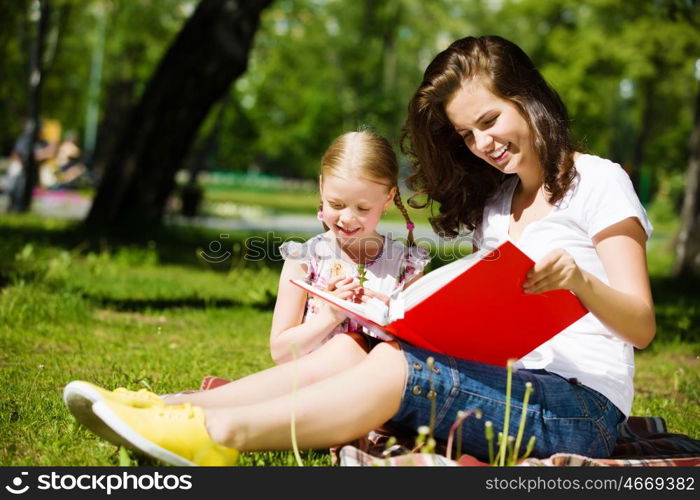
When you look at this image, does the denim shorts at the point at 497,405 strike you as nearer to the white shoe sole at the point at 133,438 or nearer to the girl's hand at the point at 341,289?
the girl's hand at the point at 341,289

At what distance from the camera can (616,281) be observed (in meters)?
2.52

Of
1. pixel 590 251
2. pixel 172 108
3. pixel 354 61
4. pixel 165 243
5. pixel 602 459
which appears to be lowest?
pixel 165 243

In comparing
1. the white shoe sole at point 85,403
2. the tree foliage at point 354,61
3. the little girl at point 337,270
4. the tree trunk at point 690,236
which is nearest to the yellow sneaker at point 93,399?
the white shoe sole at point 85,403

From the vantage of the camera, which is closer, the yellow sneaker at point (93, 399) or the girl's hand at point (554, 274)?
the girl's hand at point (554, 274)

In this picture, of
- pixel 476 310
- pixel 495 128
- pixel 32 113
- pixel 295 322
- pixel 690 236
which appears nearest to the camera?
pixel 476 310

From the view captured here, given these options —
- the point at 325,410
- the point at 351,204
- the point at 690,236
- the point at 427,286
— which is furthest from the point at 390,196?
the point at 690,236

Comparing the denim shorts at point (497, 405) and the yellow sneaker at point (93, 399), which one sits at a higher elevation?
the denim shorts at point (497, 405)

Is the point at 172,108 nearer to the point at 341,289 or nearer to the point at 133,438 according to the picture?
the point at 341,289

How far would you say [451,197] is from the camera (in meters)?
3.16

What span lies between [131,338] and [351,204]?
219 cm

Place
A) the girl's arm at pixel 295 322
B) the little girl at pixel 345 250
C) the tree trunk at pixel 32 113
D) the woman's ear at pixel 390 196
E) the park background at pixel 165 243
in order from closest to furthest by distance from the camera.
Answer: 1. the girl's arm at pixel 295 322
2. the little girl at pixel 345 250
3. the woman's ear at pixel 390 196
4. the park background at pixel 165 243
5. the tree trunk at pixel 32 113

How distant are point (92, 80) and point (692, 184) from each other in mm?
25353

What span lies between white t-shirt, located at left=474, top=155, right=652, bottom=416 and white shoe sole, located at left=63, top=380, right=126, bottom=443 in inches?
47.7

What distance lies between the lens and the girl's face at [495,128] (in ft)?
9.15
